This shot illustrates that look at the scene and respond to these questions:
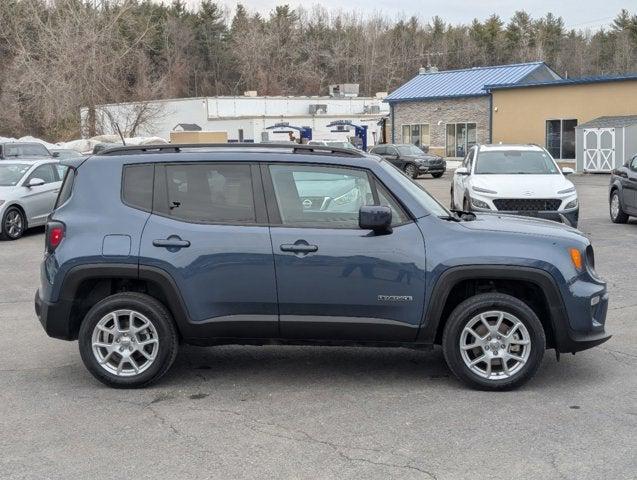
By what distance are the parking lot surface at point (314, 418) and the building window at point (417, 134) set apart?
1679 inches

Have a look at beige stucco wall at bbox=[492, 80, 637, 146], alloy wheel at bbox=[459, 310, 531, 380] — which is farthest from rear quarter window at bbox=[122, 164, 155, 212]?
beige stucco wall at bbox=[492, 80, 637, 146]

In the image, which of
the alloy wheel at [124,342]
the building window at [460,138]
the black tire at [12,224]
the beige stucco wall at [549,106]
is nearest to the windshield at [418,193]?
the alloy wheel at [124,342]

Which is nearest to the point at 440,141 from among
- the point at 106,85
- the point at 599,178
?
the point at 599,178

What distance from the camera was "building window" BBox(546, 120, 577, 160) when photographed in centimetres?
4009

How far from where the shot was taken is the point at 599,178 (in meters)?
34.2

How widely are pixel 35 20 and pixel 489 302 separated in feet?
196

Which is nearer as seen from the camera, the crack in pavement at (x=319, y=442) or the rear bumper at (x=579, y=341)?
the crack in pavement at (x=319, y=442)

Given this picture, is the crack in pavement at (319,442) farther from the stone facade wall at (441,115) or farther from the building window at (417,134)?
the building window at (417,134)

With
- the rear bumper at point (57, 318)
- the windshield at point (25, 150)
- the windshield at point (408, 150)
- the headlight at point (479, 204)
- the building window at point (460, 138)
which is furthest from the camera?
the building window at point (460, 138)

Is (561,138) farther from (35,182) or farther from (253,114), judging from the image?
(253,114)

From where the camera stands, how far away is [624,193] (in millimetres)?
16297

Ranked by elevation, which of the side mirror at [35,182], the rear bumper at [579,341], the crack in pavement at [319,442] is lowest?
the crack in pavement at [319,442]

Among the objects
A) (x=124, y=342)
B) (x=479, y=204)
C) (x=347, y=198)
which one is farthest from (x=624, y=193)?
(x=124, y=342)

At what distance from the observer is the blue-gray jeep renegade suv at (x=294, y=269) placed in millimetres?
5945
